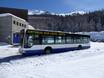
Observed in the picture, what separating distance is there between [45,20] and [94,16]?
40.7 m

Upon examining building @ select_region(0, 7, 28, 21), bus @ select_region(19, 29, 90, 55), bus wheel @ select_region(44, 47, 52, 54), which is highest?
building @ select_region(0, 7, 28, 21)

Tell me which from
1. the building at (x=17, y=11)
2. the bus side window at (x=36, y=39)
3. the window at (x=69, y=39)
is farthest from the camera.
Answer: the building at (x=17, y=11)

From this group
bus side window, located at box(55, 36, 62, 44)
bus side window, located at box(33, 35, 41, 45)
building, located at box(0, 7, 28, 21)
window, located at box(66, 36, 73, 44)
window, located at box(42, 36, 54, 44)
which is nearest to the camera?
bus side window, located at box(33, 35, 41, 45)

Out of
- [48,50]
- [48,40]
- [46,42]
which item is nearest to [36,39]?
[46,42]

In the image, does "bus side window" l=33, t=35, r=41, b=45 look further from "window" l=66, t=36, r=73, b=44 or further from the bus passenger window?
"window" l=66, t=36, r=73, b=44

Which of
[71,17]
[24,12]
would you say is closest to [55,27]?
[71,17]

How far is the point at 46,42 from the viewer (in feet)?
69.1

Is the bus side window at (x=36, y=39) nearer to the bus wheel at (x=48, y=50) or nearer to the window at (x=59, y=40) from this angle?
the bus wheel at (x=48, y=50)

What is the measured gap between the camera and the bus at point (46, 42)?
1945 cm

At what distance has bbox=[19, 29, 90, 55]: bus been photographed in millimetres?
19453

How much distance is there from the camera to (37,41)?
2016 cm

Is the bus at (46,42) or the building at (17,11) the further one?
the building at (17,11)


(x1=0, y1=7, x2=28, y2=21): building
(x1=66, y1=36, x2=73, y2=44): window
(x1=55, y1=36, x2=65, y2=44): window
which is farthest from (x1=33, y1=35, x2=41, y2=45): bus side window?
(x1=0, y1=7, x2=28, y2=21): building

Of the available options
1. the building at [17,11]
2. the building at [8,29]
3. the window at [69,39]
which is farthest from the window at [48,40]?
the building at [17,11]
